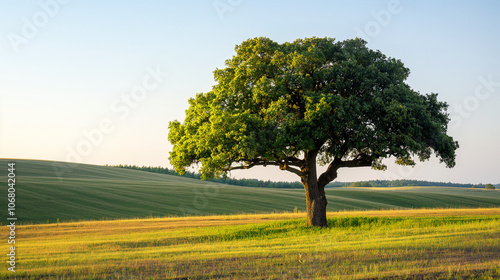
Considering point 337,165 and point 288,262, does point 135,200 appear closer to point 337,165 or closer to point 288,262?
point 337,165

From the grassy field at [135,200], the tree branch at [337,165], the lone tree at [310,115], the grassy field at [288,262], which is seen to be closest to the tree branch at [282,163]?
the lone tree at [310,115]

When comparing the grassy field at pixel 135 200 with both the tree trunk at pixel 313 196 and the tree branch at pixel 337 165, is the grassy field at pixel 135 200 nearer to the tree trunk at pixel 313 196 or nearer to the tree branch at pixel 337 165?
the tree trunk at pixel 313 196

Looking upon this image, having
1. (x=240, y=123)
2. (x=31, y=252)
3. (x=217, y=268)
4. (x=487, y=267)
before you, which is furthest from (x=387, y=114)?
(x=31, y=252)

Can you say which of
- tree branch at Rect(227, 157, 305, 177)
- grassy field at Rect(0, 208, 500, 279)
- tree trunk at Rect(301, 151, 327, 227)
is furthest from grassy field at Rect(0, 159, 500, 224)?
grassy field at Rect(0, 208, 500, 279)

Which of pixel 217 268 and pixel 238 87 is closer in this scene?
pixel 217 268

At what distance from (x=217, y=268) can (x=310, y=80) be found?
1736 cm

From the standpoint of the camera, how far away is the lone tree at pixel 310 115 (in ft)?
87.4

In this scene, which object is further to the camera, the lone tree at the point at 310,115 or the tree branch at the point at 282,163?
the tree branch at the point at 282,163

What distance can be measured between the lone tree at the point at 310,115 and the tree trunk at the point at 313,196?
7 centimetres

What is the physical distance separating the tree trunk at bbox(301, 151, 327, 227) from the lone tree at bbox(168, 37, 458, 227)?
7cm

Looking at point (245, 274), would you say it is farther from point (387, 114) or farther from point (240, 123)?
point (387, 114)

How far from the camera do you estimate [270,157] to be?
27641 mm

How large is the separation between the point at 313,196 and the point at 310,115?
22.6 ft

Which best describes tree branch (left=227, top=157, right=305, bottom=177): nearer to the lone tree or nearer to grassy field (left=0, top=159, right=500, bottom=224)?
the lone tree
